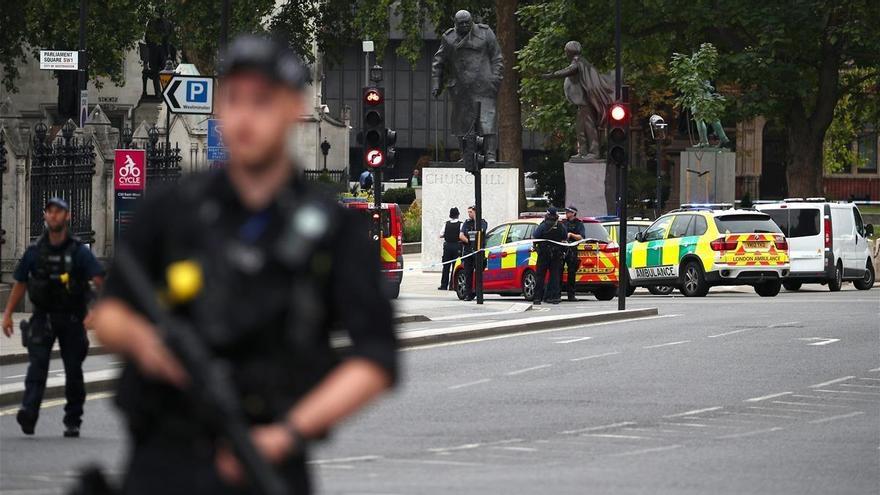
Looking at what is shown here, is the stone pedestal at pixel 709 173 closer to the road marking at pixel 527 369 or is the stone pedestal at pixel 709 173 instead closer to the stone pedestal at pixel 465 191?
the stone pedestal at pixel 465 191

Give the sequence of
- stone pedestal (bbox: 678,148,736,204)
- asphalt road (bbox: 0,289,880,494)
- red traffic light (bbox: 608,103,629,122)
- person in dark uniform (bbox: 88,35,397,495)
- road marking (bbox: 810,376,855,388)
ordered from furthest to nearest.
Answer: stone pedestal (bbox: 678,148,736,204), red traffic light (bbox: 608,103,629,122), road marking (bbox: 810,376,855,388), asphalt road (bbox: 0,289,880,494), person in dark uniform (bbox: 88,35,397,495)

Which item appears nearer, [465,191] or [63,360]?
[63,360]

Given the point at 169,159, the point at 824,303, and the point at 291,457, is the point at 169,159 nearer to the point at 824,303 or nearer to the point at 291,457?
the point at 824,303

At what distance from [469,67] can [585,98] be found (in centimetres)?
526

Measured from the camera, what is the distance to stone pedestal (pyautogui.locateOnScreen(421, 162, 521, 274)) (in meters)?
43.7

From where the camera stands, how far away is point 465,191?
4372 cm

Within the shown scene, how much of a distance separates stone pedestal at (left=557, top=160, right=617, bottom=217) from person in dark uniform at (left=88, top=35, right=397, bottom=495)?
41.8m

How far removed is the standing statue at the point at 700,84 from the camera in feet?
165

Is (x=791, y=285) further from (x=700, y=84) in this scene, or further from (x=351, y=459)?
(x=351, y=459)

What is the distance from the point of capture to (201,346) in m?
4.13

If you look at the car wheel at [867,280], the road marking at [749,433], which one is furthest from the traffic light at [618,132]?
the road marking at [749,433]

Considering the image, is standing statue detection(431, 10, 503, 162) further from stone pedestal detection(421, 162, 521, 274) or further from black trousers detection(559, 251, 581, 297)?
black trousers detection(559, 251, 581, 297)

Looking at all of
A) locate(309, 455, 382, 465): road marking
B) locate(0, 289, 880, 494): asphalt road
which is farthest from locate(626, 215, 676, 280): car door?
locate(309, 455, 382, 465): road marking

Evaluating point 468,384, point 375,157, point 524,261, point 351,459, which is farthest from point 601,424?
point 524,261
